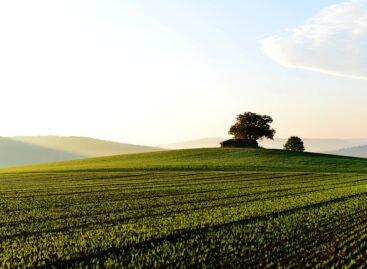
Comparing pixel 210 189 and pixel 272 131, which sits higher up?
pixel 272 131

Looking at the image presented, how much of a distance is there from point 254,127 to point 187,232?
311 feet

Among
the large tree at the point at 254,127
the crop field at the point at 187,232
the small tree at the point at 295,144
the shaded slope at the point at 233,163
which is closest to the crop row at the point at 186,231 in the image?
the crop field at the point at 187,232

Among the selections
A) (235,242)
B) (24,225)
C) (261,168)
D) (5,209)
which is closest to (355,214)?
(235,242)

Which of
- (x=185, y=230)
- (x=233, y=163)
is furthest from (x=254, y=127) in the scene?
(x=185, y=230)

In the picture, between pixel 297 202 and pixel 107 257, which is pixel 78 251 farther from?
pixel 297 202

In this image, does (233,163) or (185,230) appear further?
(233,163)

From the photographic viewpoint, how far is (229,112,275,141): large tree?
360ft

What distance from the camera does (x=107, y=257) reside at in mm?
13562

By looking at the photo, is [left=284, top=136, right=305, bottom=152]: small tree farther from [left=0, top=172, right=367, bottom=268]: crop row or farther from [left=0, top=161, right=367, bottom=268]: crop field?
[left=0, top=161, right=367, bottom=268]: crop field

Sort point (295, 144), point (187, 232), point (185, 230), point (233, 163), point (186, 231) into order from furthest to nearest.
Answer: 1. point (295, 144)
2. point (233, 163)
3. point (185, 230)
4. point (186, 231)
5. point (187, 232)

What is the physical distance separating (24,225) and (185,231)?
291 inches

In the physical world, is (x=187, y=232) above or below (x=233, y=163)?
below

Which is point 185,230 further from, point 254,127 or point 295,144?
point 295,144

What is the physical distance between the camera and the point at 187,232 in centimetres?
1706
